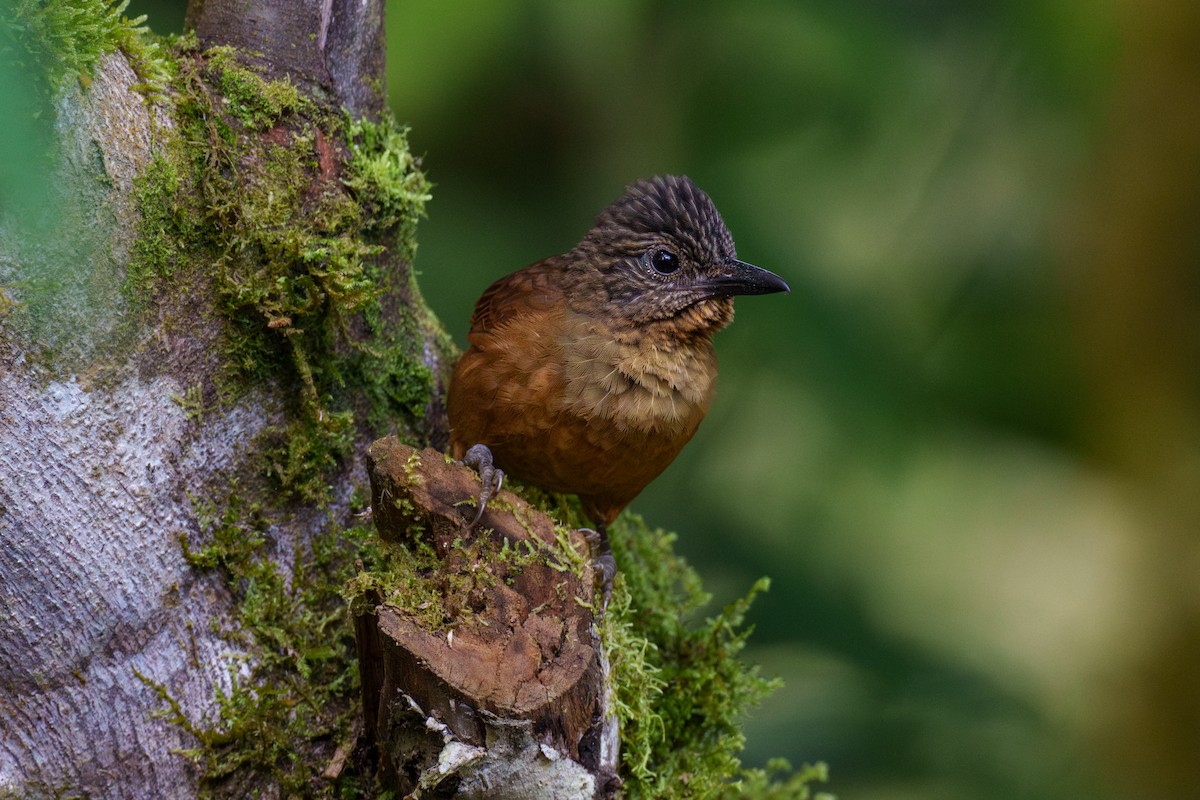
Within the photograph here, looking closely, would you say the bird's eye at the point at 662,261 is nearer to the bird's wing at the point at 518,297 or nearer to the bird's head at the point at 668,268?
the bird's head at the point at 668,268

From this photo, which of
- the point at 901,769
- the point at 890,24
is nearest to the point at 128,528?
the point at 901,769

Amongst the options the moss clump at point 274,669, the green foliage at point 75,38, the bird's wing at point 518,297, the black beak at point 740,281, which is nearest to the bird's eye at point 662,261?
the black beak at point 740,281

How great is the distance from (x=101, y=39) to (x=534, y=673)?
5.71ft

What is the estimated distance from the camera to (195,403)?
2.60 m

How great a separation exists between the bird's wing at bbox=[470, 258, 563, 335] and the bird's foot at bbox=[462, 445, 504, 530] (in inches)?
17.2

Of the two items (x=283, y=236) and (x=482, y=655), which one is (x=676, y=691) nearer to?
(x=482, y=655)

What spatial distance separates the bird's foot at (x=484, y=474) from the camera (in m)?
2.51

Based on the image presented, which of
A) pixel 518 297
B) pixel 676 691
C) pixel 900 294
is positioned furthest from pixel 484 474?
pixel 900 294

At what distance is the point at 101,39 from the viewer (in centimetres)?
239

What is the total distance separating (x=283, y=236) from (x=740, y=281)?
1397 mm

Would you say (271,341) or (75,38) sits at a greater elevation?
(75,38)

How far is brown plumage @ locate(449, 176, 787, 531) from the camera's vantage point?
3.12m

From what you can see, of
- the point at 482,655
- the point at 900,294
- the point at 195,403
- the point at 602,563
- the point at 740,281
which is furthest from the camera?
the point at 900,294

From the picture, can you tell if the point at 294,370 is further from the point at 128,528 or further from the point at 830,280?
the point at 830,280
